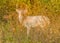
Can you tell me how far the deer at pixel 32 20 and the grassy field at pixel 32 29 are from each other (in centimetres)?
11

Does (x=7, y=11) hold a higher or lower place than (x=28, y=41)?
higher

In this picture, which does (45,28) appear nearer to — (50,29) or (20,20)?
(50,29)

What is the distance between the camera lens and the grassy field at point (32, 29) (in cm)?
574

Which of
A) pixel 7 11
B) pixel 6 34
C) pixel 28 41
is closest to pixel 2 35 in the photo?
pixel 6 34

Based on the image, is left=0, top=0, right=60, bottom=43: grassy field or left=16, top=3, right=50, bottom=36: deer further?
left=16, top=3, right=50, bottom=36: deer

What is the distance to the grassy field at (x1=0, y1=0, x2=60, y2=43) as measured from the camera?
5738mm

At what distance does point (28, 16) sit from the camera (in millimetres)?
6949

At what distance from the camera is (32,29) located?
6.38 meters

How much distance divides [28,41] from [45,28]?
0.72 m

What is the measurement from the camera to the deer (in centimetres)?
651

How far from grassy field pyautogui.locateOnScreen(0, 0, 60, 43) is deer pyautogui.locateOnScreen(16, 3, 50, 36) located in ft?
0.36

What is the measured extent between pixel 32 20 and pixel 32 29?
1.44ft

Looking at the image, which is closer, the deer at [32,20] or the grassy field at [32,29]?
the grassy field at [32,29]

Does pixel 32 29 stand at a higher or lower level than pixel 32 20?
lower
